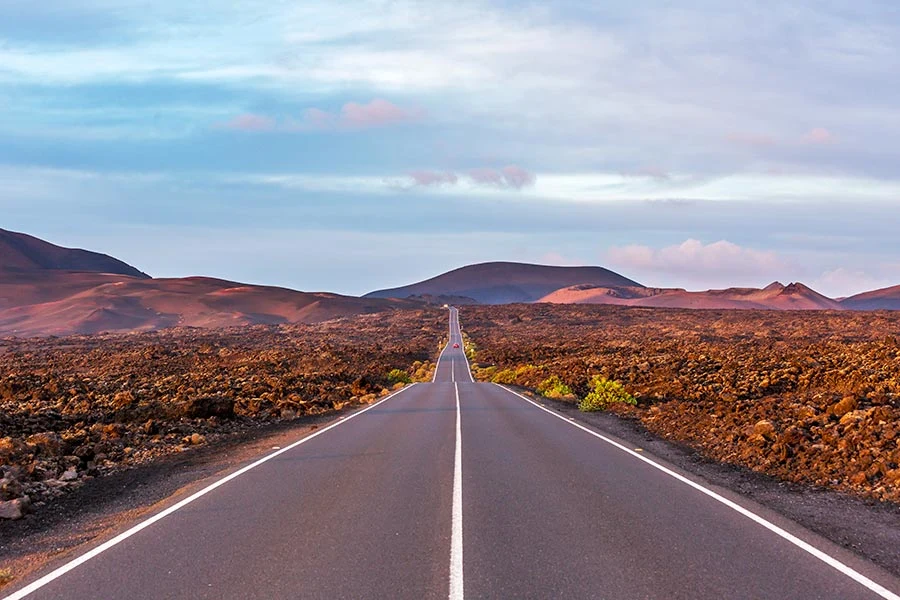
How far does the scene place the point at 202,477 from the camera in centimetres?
1377

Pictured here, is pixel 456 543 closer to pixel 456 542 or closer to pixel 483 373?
pixel 456 542

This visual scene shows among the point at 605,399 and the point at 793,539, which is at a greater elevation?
the point at 793,539

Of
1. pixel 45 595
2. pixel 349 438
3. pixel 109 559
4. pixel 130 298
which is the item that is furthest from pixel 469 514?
pixel 130 298

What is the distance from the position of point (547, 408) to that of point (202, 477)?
18.3 meters

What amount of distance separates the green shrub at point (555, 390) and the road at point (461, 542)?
21.3 metres

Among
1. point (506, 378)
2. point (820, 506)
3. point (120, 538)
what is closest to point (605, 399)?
point (820, 506)

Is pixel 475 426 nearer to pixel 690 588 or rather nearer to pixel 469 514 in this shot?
pixel 469 514

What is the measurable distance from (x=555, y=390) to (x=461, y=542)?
29.4 meters

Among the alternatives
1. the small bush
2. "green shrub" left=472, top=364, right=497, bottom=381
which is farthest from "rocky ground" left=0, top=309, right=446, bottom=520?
the small bush

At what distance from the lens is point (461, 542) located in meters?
8.75

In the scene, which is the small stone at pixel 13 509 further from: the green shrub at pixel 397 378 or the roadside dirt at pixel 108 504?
the green shrub at pixel 397 378

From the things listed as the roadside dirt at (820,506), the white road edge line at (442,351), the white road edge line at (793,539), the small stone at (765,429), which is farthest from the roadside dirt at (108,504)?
the white road edge line at (442,351)

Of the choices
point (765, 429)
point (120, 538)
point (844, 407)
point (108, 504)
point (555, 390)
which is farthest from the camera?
point (555, 390)

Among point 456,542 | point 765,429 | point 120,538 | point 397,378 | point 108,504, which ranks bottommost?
point 397,378
